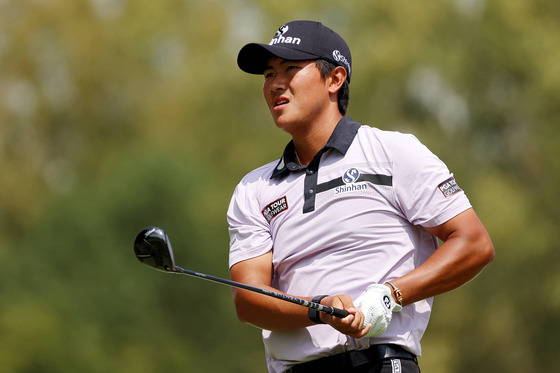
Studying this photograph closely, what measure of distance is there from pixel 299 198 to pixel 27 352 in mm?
23021

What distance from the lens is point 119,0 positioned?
105ft

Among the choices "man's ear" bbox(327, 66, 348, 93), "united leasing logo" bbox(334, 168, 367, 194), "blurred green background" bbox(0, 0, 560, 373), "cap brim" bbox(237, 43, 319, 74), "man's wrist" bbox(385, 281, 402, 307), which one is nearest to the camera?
"man's wrist" bbox(385, 281, 402, 307)

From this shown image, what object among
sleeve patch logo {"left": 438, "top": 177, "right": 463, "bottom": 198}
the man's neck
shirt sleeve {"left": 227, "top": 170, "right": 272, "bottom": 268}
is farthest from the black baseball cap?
sleeve patch logo {"left": 438, "top": 177, "right": 463, "bottom": 198}

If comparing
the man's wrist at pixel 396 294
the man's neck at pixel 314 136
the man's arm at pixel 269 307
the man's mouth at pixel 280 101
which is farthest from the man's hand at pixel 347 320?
the man's mouth at pixel 280 101

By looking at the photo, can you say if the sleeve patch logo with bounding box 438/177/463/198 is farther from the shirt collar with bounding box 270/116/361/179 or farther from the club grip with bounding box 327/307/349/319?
the club grip with bounding box 327/307/349/319

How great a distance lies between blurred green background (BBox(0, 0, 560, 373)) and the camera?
2656 cm

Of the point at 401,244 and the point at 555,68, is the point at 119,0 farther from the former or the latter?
the point at 401,244

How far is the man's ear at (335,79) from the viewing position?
4934 millimetres

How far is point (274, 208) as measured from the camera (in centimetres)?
467

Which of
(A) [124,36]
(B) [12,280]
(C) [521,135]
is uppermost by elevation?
(A) [124,36]

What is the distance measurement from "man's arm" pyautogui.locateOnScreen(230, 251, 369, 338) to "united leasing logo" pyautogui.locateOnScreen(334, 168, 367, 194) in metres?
0.49

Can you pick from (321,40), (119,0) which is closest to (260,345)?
(119,0)

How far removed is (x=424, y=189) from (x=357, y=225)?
342mm

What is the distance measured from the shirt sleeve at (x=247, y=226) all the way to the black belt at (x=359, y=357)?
2.10ft
